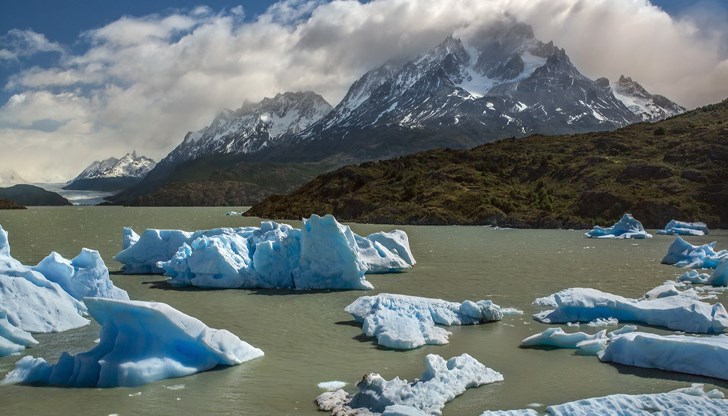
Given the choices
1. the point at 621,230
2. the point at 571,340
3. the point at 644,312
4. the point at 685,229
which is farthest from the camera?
the point at 685,229

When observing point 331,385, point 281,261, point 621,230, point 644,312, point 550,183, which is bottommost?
point 331,385

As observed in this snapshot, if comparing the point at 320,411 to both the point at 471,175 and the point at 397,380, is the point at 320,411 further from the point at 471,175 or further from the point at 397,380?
the point at 471,175

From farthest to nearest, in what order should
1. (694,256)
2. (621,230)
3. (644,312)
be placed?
1. (621,230)
2. (694,256)
3. (644,312)

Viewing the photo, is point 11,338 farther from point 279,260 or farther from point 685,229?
point 685,229

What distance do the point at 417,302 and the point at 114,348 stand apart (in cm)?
868

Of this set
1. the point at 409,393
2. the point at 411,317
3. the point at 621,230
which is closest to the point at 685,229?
the point at 621,230

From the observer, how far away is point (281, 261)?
26.8 meters

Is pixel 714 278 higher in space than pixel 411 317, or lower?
higher

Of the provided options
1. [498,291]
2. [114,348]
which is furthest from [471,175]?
[114,348]

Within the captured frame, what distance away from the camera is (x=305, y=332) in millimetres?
18062

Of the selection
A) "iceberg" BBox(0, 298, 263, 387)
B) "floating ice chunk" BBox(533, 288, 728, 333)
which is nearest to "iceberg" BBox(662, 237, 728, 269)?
"floating ice chunk" BBox(533, 288, 728, 333)

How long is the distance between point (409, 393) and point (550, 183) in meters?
87.5

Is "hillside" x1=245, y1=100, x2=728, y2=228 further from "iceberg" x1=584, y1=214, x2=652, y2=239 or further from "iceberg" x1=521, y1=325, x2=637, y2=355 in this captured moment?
"iceberg" x1=521, y1=325, x2=637, y2=355

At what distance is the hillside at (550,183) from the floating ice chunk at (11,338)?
6882 cm
